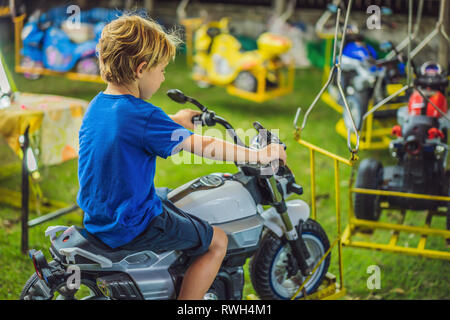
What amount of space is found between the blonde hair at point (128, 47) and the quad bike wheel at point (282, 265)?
110 cm

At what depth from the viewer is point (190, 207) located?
2.35 meters

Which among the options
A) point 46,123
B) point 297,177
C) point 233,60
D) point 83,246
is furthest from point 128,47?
point 233,60

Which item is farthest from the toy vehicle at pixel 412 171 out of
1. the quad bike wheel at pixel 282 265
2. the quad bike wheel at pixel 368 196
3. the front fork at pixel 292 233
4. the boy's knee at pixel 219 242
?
the boy's knee at pixel 219 242

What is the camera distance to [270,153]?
208 centimetres

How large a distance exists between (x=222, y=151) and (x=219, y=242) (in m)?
0.44

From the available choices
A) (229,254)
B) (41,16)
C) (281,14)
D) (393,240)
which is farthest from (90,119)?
(281,14)

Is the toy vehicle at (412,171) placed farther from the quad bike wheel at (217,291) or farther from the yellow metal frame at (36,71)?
the yellow metal frame at (36,71)

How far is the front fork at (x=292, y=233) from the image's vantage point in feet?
8.03

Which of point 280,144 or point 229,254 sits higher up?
point 280,144

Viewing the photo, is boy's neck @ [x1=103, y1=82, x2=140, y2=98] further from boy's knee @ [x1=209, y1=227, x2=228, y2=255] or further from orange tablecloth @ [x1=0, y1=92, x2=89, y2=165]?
orange tablecloth @ [x1=0, y1=92, x2=89, y2=165]

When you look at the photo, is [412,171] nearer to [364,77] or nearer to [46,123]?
[364,77]

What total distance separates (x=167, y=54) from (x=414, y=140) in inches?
79.1

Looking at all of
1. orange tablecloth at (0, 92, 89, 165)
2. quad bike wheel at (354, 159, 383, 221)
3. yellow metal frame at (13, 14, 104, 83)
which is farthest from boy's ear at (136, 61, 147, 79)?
yellow metal frame at (13, 14, 104, 83)

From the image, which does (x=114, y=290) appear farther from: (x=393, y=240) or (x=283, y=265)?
(x=393, y=240)
